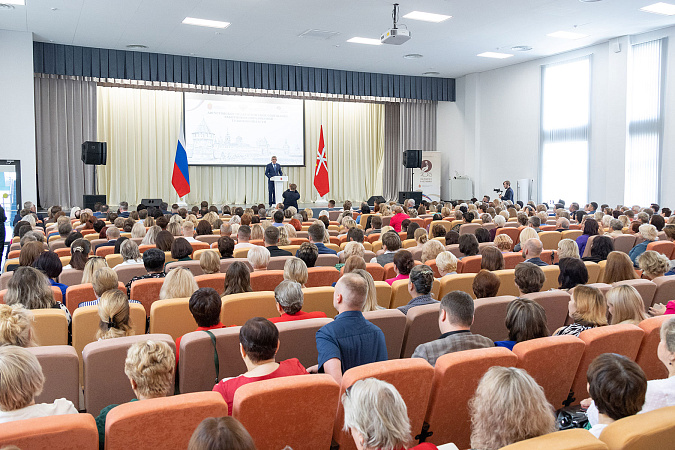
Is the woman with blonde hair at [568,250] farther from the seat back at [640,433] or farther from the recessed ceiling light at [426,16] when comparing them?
the recessed ceiling light at [426,16]

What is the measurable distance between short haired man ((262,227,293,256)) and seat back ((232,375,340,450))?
3.96m

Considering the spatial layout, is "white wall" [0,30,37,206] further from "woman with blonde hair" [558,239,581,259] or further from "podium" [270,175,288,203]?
"woman with blonde hair" [558,239,581,259]

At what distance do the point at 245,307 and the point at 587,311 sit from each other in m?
2.21

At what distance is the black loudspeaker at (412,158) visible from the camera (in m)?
18.6

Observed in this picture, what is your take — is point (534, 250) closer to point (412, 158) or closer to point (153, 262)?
point (153, 262)

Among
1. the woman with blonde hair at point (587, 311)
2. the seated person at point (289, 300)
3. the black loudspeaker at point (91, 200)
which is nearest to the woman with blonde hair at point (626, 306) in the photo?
the woman with blonde hair at point (587, 311)

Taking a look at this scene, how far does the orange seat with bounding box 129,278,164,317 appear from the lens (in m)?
4.46

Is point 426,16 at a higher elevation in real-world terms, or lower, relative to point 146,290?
higher

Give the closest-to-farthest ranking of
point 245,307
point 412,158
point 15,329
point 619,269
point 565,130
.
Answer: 1. point 15,329
2. point 245,307
3. point 619,269
4. point 565,130
5. point 412,158

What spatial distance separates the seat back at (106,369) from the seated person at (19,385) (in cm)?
68

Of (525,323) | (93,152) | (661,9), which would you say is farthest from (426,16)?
(525,323)

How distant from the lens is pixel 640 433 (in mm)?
1812

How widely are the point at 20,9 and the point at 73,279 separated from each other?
28.0 ft

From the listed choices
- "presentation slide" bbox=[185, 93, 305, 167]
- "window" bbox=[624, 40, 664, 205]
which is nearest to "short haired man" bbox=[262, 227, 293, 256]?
"window" bbox=[624, 40, 664, 205]
